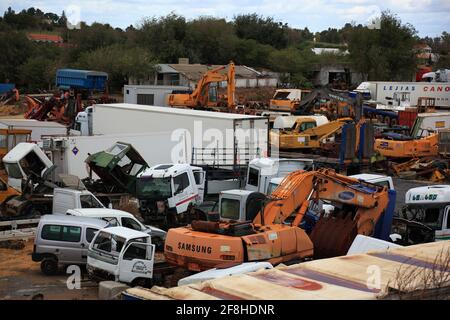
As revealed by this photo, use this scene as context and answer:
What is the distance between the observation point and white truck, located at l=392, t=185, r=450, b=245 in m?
18.5

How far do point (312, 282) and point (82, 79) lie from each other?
141 ft

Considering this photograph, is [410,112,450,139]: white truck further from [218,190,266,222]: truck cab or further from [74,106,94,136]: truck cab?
[218,190,266,222]: truck cab

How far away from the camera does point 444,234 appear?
18.4 metres

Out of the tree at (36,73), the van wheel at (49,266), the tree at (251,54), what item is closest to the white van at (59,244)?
the van wheel at (49,266)

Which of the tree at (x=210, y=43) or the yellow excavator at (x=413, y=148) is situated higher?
the tree at (x=210, y=43)

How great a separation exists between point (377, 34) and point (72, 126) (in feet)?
137

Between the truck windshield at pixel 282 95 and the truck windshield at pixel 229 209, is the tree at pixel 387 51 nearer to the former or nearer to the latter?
the truck windshield at pixel 282 95

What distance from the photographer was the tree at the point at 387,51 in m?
70.8

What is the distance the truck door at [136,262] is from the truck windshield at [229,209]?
309cm

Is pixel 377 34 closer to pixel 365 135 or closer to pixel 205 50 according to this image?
pixel 205 50

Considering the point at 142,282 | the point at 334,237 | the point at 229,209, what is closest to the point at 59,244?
the point at 142,282

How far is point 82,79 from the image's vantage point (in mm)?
52188

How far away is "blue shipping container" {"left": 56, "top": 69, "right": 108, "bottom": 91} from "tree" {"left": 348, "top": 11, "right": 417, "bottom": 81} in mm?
29374
